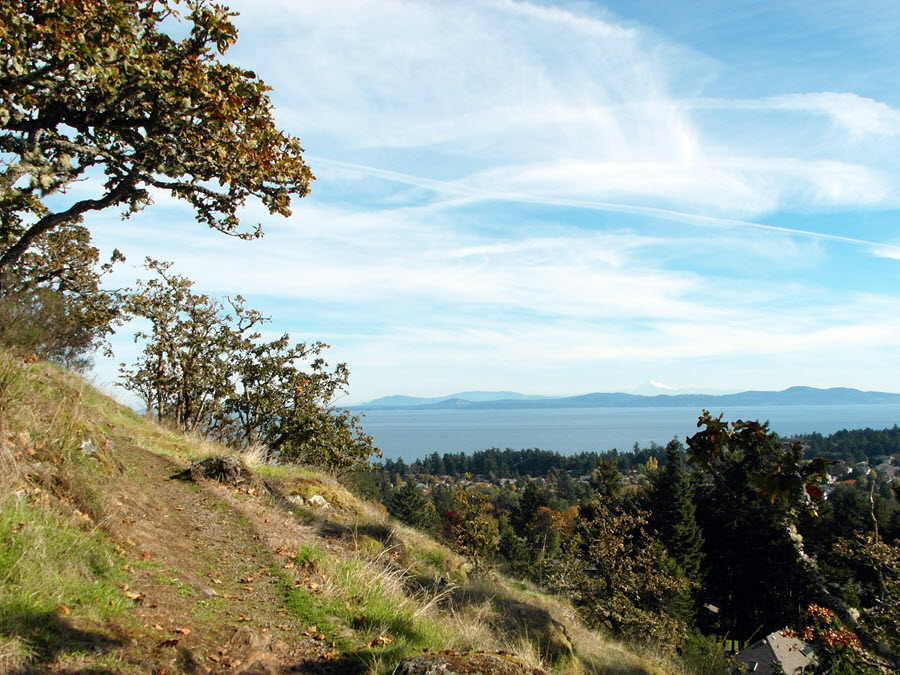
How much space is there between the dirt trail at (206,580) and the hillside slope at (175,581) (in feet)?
0.07

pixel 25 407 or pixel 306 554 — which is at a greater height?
pixel 25 407

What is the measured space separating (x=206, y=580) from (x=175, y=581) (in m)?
0.54

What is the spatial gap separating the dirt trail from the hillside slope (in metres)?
0.02

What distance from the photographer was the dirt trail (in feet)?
13.9

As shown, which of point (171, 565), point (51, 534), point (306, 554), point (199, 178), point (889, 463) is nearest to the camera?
point (51, 534)

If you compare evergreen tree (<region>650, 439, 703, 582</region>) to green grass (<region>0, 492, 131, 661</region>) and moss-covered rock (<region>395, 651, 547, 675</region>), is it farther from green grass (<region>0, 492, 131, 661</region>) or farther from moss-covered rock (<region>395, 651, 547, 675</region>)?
green grass (<region>0, 492, 131, 661</region>)

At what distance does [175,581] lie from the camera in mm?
5414

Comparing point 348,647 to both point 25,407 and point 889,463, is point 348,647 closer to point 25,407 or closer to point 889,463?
point 25,407

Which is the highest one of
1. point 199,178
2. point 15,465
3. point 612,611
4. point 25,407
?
point 199,178

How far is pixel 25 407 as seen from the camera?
593 cm

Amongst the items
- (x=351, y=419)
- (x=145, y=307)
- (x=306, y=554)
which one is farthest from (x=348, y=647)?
(x=145, y=307)

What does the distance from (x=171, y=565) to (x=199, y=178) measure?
544cm

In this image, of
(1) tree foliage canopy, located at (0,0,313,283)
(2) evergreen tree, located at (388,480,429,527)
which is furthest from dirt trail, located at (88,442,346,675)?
(2) evergreen tree, located at (388,480,429,527)

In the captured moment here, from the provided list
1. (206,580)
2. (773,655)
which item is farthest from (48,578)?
(773,655)
